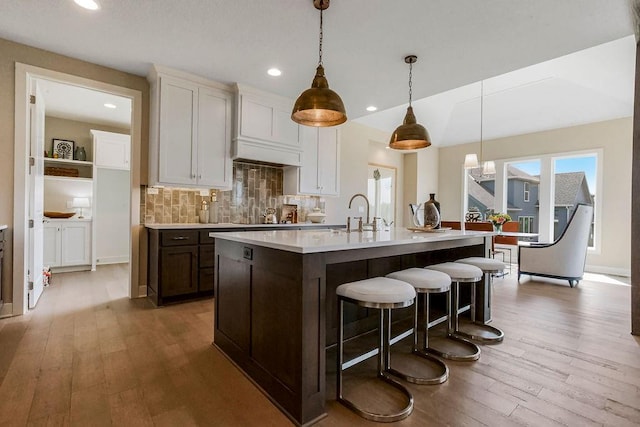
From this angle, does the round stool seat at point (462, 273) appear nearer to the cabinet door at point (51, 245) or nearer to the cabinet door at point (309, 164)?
the cabinet door at point (309, 164)

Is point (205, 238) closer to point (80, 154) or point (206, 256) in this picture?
point (206, 256)

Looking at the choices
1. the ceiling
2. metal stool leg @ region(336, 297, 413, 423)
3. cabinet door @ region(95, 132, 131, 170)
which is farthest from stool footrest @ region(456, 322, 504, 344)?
cabinet door @ region(95, 132, 131, 170)

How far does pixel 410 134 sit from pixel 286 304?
6.86ft

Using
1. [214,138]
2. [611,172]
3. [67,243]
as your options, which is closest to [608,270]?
[611,172]

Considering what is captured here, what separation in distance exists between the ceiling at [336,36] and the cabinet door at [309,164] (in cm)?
73

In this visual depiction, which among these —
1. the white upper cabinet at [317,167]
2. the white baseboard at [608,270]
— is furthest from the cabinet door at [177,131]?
the white baseboard at [608,270]

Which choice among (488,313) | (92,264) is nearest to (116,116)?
(92,264)

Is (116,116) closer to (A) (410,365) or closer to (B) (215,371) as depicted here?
(B) (215,371)

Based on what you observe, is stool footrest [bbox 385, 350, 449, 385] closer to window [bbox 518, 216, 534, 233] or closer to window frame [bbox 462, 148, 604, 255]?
window frame [bbox 462, 148, 604, 255]

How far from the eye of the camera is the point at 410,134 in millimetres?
2957

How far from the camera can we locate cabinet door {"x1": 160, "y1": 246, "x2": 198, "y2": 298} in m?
3.32

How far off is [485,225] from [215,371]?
4842mm

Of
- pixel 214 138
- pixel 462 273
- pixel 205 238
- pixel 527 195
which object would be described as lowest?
pixel 462 273

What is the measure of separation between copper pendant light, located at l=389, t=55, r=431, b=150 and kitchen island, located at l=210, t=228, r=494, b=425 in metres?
1.10
